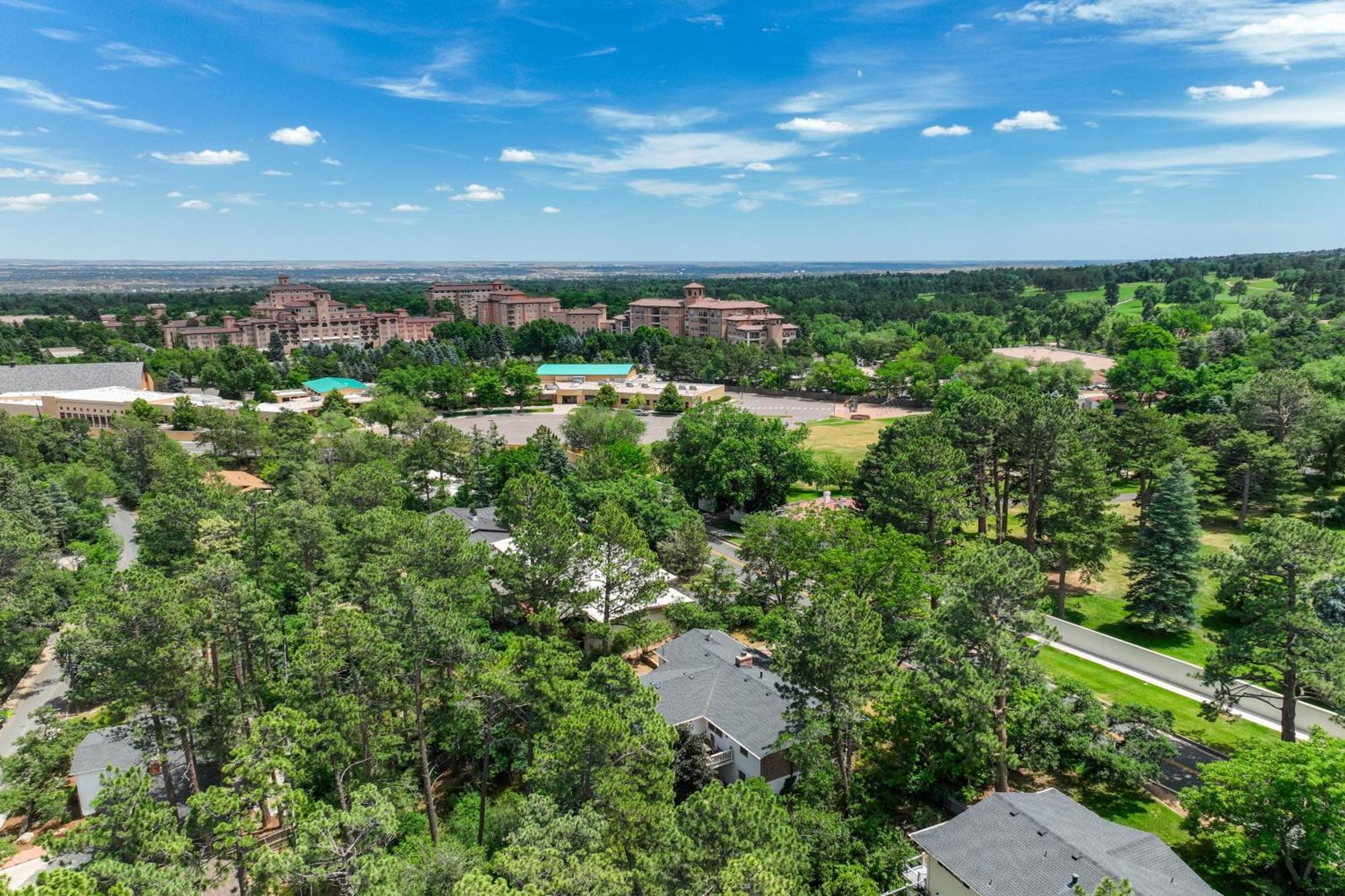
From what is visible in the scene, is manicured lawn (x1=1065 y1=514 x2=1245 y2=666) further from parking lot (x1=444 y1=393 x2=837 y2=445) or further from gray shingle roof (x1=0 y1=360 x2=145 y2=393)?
gray shingle roof (x1=0 y1=360 x2=145 y2=393)

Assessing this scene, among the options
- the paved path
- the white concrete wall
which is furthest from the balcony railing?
the paved path

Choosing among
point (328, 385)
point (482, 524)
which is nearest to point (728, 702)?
point (482, 524)

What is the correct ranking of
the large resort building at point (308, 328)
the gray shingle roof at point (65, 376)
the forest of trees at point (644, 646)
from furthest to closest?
the large resort building at point (308, 328)
the gray shingle roof at point (65, 376)
the forest of trees at point (644, 646)

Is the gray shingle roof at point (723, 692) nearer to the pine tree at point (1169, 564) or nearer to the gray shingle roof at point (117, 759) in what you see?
the gray shingle roof at point (117, 759)

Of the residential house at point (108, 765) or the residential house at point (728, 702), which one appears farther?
the residential house at point (728, 702)

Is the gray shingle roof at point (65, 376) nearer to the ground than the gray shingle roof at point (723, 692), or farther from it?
farther from it

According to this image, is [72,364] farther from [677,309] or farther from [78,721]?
[677,309]

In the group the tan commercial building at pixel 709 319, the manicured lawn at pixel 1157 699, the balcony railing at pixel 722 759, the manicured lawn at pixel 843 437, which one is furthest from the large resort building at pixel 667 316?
the balcony railing at pixel 722 759
